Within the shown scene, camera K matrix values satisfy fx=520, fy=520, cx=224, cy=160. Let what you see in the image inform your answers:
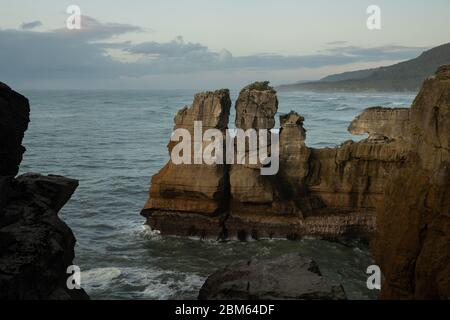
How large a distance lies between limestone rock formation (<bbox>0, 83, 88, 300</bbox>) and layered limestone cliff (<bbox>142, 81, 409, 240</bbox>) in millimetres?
19609

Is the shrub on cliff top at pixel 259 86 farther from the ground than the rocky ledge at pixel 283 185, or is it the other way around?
the shrub on cliff top at pixel 259 86

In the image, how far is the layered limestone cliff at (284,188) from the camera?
34.2m

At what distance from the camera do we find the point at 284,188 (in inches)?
1407

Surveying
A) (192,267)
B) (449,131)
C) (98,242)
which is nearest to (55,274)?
(449,131)

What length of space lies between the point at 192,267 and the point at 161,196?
23.0ft

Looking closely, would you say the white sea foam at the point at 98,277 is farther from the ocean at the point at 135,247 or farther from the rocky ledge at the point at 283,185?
the rocky ledge at the point at 283,185

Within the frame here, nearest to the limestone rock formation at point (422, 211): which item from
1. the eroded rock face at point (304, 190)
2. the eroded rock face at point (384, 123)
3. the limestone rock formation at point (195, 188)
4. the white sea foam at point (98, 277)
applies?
the white sea foam at point (98, 277)

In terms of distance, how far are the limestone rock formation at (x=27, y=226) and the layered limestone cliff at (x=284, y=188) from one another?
19609 millimetres

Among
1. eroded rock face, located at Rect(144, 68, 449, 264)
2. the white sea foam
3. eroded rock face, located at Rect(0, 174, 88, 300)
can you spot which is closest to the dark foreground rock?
eroded rock face, located at Rect(0, 174, 88, 300)

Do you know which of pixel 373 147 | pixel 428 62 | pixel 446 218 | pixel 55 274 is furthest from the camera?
pixel 428 62

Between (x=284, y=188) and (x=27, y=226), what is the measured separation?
24.5 m

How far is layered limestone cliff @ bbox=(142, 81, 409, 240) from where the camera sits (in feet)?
112

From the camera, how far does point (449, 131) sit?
16.0 m

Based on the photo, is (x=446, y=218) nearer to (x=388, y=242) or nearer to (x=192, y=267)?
(x=388, y=242)
